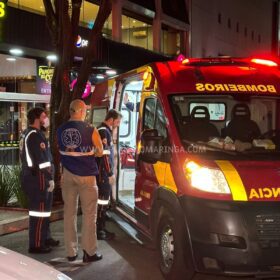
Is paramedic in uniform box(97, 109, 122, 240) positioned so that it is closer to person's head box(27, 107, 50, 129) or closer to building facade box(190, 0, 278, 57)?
person's head box(27, 107, 50, 129)

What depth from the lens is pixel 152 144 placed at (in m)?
5.14

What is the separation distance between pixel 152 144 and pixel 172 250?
1.12 m

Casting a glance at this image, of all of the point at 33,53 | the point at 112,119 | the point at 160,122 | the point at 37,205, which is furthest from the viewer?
the point at 33,53

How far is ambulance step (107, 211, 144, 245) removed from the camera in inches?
251

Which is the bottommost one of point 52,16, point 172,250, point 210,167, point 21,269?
point 172,250

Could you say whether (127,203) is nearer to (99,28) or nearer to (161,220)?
(161,220)

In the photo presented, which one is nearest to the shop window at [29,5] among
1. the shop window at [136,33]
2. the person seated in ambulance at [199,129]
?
the shop window at [136,33]

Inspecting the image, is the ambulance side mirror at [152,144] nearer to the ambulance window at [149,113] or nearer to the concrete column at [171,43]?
the ambulance window at [149,113]

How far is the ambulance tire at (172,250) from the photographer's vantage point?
181 inches

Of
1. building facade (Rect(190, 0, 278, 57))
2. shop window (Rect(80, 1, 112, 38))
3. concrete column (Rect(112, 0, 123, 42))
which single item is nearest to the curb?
shop window (Rect(80, 1, 112, 38))

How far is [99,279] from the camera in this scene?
5188 mm

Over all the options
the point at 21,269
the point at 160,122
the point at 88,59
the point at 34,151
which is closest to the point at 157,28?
the point at 88,59

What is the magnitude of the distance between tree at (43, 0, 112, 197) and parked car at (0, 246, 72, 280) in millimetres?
5954

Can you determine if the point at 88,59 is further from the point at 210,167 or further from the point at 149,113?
the point at 210,167
